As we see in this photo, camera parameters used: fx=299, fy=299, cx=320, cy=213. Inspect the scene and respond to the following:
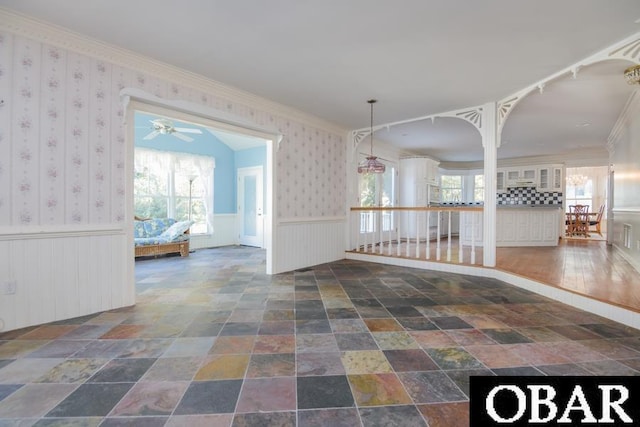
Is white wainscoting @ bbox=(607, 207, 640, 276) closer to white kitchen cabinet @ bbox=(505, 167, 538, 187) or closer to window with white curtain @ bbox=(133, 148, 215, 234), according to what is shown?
white kitchen cabinet @ bbox=(505, 167, 538, 187)

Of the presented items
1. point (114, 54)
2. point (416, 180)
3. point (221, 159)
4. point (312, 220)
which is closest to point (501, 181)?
point (416, 180)

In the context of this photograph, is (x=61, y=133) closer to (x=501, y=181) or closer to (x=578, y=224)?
(x=501, y=181)

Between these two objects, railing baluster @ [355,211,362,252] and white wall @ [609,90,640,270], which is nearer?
white wall @ [609,90,640,270]

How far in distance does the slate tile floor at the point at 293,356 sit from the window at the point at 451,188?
21.7 ft

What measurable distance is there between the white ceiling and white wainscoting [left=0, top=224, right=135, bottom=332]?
1.84 meters

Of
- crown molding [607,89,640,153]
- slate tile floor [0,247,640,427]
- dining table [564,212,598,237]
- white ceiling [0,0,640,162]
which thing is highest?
white ceiling [0,0,640,162]

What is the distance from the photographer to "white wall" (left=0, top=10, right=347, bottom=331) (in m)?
2.47

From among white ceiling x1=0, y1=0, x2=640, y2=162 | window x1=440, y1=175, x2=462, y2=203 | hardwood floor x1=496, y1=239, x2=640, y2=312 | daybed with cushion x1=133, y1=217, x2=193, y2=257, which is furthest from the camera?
window x1=440, y1=175, x2=462, y2=203

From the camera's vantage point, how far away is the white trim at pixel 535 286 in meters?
2.65

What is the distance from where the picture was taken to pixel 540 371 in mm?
1846

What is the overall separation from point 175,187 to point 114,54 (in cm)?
442

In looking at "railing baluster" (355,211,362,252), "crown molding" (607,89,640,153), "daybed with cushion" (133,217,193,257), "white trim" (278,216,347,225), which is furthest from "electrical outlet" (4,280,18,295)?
"crown molding" (607,89,640,153)

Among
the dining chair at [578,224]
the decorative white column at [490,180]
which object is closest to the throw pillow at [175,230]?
the decorative white column at [490,180]

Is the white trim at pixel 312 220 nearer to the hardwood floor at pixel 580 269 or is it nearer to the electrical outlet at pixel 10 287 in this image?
the hardwood floor at pixel 580 269
